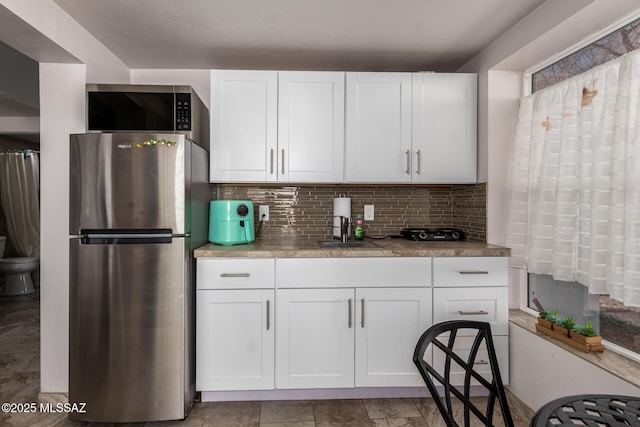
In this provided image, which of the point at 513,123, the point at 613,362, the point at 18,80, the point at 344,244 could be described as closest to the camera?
the point at 613,362

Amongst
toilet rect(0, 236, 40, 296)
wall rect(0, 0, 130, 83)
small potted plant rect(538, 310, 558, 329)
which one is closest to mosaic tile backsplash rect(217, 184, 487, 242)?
small potted plant rect(538, 310, 558, 329)

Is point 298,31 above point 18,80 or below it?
below

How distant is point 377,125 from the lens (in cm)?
242

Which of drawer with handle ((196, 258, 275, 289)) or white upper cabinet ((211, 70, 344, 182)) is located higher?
white upper cabinet ((211, 70, 344, 182))

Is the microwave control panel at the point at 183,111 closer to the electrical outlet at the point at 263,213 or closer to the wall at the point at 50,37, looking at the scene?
the wall at the point at 50,37

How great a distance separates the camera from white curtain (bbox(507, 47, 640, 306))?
4.83ft

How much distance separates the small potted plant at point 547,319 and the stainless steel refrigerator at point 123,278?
2.05 metres

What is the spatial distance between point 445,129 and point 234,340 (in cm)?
197

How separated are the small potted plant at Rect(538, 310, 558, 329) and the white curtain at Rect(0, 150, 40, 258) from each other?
5.94 m

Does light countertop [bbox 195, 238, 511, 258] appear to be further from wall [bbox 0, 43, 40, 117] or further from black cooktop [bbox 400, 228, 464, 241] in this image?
wall [bbox 0, 43, 40, 117]

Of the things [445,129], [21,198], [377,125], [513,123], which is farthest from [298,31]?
[21,198]

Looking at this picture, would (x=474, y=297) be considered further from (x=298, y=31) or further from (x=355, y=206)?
(x=298, y=31)

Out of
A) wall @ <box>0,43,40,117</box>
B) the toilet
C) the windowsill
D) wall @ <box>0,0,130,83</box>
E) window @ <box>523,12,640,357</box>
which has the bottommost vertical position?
the toilet

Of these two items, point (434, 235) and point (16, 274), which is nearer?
point (434, 235)
